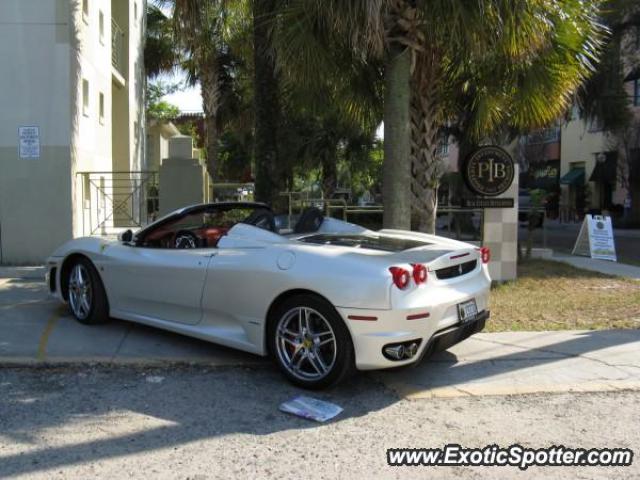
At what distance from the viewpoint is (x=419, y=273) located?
4.41 m

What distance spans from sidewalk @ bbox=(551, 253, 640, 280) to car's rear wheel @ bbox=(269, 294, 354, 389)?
8.09 meters

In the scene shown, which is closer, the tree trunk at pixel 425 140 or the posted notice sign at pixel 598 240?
the tree trunk at pixel 425 140

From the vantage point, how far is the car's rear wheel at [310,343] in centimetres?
439

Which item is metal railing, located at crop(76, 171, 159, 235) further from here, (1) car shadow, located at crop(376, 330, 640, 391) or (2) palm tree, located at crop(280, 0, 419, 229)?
(1) car shadow, located at crop(376, 330, 640, 391)

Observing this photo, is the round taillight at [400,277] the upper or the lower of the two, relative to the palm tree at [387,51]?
lower

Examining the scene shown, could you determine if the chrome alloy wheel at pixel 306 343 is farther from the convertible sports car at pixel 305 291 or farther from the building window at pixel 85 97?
the building window at pixel 85 97

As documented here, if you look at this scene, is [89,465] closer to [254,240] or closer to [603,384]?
[254,240]

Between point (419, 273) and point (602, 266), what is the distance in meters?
9.29

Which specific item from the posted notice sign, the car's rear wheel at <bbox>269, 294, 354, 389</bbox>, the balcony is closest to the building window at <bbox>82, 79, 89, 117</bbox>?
the balcony

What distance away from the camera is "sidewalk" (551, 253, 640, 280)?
11219 millimetres

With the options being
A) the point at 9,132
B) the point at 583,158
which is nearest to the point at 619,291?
the point at 9,132

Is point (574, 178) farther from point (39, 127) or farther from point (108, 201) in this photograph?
point (39, 127)

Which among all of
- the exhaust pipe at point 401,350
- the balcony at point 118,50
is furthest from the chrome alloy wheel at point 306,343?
the balcony at point 118,50

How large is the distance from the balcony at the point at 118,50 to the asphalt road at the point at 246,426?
45.0 ft
